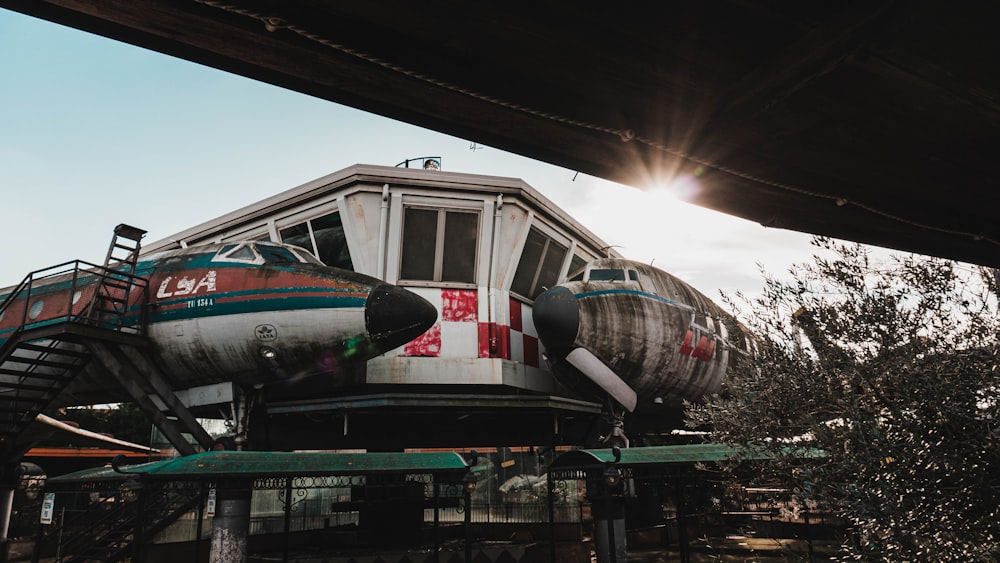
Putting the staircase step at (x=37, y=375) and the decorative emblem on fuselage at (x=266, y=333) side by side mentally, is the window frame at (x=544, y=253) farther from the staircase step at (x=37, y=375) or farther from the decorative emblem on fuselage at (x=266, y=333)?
the staircase step at (x=37, y=375)

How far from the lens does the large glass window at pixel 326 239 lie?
21297 millimetres

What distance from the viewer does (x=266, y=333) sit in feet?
51.2

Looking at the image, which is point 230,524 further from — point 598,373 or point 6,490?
point 598,373

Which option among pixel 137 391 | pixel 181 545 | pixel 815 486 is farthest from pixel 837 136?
pixel 181 545

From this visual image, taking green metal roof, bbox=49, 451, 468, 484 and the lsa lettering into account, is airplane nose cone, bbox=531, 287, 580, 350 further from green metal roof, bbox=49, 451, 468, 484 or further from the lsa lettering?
the lsa lettering

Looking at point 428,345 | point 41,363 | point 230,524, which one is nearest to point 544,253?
point 428,345

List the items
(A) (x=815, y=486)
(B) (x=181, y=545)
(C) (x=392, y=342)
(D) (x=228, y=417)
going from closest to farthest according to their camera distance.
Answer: (A) (x=815, y=486), (C) (x=392, y=342), (D) (x=228, y=417), (B) (x=181, y=545)

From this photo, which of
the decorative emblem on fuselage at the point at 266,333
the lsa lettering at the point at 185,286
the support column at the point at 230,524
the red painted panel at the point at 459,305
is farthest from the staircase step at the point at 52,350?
the red painted panel at the point at 459,305

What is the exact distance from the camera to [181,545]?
966 inches

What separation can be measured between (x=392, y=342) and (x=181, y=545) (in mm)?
16304

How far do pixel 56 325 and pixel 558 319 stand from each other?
1343 centimetres

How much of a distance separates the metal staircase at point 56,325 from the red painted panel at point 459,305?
918 centimetres

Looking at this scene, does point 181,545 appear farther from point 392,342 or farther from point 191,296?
point 392,342

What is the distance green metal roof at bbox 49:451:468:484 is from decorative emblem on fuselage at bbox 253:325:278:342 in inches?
115
